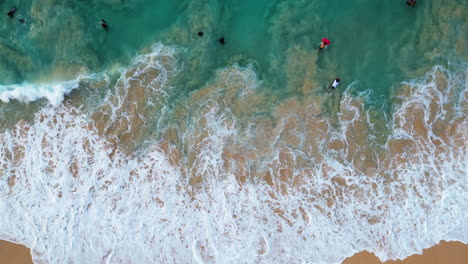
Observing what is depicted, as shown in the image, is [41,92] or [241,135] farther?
[41,92]

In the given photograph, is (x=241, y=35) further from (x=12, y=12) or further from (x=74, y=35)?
(x=12, y=12)

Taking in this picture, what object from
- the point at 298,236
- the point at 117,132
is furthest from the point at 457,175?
the point at 117,132

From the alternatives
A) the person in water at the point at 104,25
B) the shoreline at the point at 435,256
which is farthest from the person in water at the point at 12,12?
the shoreline at the point at 435,256

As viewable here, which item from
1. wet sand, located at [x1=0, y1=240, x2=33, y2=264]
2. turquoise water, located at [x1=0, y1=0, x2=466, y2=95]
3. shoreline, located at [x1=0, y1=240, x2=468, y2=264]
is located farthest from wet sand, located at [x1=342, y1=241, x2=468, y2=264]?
wet sand, located at [x1=0, y1=240, x2=33, y2=264]

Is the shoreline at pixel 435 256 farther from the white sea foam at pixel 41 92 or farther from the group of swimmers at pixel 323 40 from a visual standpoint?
the white sea foam at pixel 41 92

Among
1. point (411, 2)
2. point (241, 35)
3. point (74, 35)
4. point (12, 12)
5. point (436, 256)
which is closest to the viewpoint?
point (436, 256)

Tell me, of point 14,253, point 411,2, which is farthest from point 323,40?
point 14,253

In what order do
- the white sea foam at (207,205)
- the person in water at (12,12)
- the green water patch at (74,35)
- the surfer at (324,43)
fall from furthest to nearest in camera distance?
the person in water at (12,12)
the green water patch at (74,35)
the surfer at (324,43)
the white sea foam at (207,205)

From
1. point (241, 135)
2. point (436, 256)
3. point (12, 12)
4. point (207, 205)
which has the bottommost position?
point (436, 256)
